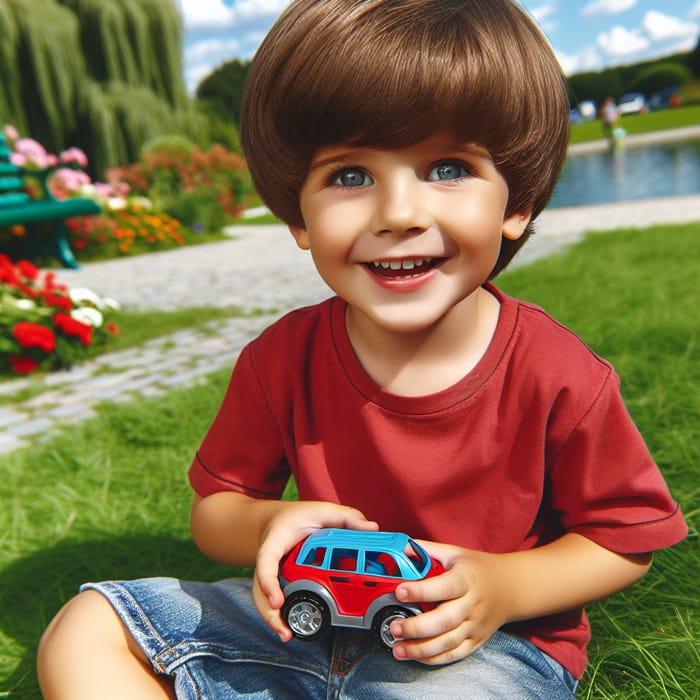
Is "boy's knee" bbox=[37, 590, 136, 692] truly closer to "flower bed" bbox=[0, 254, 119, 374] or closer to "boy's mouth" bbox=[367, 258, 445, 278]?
"boy's mouth" bbox=[367, 258, 445, 278]

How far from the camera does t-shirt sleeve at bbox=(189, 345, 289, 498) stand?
150cm

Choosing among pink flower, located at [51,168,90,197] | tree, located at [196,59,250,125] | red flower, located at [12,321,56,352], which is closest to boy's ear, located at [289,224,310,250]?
red flower, located at [12,321,56,352]

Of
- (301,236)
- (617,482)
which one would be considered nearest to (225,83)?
(301,236)

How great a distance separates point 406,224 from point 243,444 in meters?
0.60

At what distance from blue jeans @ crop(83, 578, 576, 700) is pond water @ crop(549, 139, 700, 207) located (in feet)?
31.3

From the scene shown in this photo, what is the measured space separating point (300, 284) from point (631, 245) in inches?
118

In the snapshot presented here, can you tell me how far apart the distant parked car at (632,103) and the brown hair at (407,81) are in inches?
2546

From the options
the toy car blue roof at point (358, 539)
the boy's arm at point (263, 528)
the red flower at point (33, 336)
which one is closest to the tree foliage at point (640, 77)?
the red flower at point (33, 336)

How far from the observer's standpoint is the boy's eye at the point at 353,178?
1213 mm

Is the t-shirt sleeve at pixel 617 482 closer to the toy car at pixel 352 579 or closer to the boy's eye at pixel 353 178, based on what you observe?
the toy car at pixel 352 579

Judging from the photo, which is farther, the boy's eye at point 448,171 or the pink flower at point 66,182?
the pink flower at point 66,182

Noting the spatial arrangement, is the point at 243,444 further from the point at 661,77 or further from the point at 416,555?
the point at 661,77

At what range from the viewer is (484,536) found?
1.37 metres

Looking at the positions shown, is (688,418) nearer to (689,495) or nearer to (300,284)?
(689,495)
